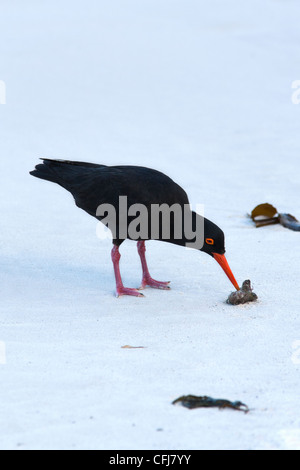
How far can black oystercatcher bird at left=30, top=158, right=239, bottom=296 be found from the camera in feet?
17.1

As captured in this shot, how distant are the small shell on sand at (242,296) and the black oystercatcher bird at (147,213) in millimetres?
110

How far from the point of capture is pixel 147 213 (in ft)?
17.1

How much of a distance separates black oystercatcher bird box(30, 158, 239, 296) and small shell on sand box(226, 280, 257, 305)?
0.36ft

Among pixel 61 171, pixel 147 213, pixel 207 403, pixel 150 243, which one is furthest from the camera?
pixel 150 243

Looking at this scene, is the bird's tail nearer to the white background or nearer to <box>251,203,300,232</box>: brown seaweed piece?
the white background

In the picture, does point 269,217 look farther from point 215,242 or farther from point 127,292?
point 127,292

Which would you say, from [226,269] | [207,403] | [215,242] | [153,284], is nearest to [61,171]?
[153,284]

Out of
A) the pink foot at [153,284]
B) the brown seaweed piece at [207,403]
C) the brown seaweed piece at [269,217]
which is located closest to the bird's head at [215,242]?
the pink foot at [153,284]

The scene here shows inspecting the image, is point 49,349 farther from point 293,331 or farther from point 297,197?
point 297,197

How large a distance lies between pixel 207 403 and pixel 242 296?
5.74ft

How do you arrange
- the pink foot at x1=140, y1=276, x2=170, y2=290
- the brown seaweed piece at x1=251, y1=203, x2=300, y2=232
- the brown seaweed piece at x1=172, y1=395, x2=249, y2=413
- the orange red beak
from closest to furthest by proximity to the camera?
the brown seaweed piece at x1=172, y1=395, x2=249, y2=413, the orange red beak, the pink foot at x1=140, y1=276, x2=170, y2=290, the brown seaweed piece at x1=251, y1=203, x2=300, y2=232

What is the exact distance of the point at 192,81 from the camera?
40.7ft

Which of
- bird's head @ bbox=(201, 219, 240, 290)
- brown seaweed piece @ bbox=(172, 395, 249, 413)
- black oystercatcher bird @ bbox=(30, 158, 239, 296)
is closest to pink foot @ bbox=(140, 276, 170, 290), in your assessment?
black oystercatcher bird @ bbox=(30, 158, 239, 296)

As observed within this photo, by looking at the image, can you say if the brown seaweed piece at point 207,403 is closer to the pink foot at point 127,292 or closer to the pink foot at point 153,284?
the pink foot at point 127,292
